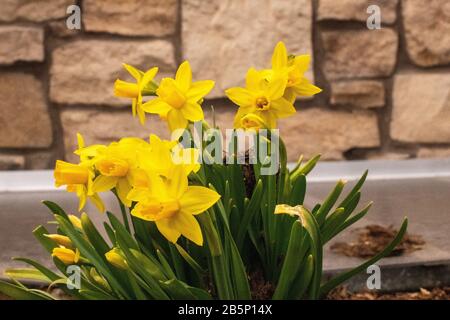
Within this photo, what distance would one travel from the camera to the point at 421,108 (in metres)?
2.67

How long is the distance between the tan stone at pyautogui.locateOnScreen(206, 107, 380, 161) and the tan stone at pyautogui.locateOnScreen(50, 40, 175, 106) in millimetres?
293

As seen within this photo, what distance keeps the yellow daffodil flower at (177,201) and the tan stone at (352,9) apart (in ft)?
6.38

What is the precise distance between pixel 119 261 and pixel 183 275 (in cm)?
13

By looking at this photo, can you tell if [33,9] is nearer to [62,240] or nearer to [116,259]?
[62,240]

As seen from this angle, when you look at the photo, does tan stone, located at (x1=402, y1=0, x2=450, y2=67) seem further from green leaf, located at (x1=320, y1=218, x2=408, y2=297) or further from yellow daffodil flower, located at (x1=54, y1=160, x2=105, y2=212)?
yellow daffodil flower, located at (x1=54, y1=160, x2=105, y2=212)

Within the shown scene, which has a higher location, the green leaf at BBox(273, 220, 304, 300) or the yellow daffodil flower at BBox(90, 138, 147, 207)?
the yellow daffodil flower at BBox(90, 138, 147, 207)

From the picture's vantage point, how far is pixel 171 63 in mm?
2551

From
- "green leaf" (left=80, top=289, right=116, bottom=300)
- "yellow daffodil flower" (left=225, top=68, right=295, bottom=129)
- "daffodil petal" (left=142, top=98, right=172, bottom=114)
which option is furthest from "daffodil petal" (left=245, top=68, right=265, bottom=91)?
"green leaf" (left=80, top=289, right=116, bottom=300)

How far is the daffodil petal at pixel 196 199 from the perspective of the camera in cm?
75

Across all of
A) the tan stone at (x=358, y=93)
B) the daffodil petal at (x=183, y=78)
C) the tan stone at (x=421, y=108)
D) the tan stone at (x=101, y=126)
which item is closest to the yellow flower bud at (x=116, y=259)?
the daffodil petal at (x=183, y=78)

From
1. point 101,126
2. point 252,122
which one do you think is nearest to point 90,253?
point 252,122

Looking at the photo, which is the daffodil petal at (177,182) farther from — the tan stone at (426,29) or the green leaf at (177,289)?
the tan stone at (426,29)

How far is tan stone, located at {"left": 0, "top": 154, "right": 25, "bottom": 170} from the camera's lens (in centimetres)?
258

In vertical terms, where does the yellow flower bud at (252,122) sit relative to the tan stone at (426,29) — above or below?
below
